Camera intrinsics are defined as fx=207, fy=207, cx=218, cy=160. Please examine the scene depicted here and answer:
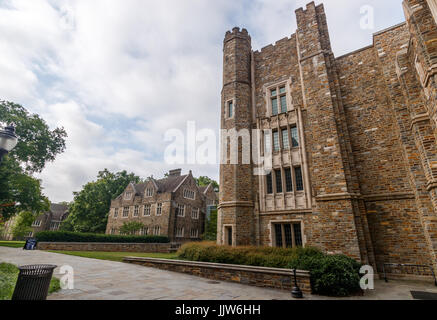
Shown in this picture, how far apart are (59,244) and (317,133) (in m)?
25.0

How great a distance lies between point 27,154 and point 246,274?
2460 centimetres

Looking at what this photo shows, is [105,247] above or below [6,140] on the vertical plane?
below

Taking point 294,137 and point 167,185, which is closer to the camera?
point 294,137

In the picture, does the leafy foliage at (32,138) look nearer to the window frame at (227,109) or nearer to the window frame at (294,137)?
the window frame at (227,109)

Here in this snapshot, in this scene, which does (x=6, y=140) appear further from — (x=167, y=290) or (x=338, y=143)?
(x=338, y=143)

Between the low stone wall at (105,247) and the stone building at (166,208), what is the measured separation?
6556 mm

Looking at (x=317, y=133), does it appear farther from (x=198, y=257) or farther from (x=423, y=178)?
(x=198, y=257)

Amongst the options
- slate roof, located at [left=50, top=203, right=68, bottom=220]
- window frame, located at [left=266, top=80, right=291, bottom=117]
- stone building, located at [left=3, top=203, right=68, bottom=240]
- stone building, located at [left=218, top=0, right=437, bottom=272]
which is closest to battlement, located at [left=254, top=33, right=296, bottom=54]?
stone building, located at [left=218, top=0, right=437, bottom=272]

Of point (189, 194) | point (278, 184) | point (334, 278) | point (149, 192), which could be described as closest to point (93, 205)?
point (149, 192)

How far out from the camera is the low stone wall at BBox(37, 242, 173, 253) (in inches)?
791

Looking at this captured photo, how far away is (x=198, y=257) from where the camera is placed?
1139 cm

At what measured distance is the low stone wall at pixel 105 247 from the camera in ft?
66.0

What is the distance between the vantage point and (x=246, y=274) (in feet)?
26.8

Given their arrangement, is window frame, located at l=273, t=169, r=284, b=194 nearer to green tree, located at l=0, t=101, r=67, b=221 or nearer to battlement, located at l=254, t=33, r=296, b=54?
battlement, located at l=254, t=33, r=296, b=54
